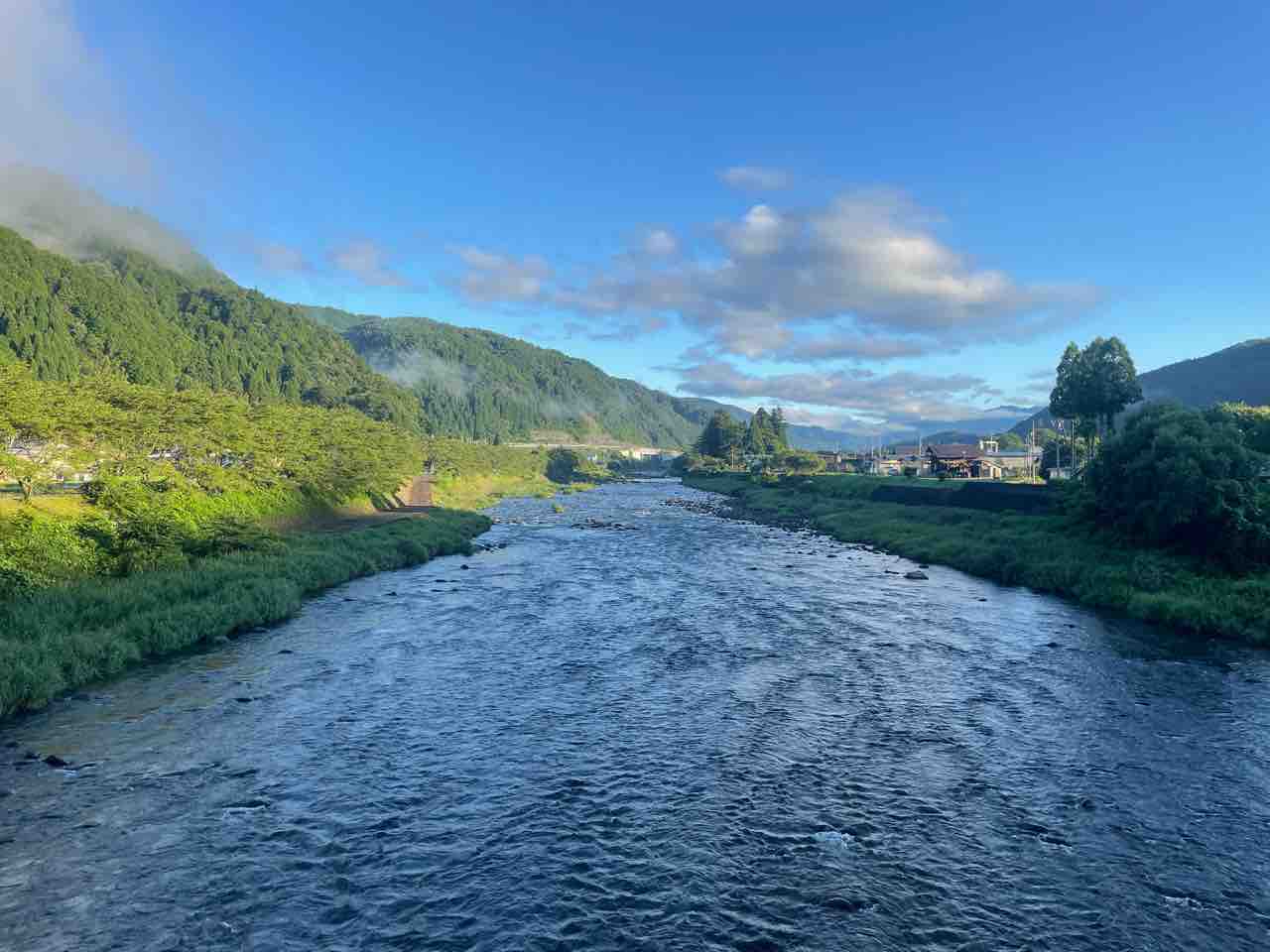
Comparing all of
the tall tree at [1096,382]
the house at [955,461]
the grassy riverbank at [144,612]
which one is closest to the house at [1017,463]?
the house at [955,461]

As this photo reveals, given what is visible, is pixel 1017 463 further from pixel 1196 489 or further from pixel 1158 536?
pixel 1196 489

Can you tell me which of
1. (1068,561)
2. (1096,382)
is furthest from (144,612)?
(1096,382)

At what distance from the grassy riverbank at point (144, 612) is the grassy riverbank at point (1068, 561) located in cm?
4749

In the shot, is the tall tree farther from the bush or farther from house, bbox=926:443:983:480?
the bush

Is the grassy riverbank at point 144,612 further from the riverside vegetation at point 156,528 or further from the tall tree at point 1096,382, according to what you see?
the tall tree at point 1096,382

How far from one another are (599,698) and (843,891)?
1322cm

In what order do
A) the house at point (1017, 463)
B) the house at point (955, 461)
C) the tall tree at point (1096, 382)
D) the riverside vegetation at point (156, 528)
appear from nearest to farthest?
the riverside vegetation at point (156, 528) → the tall tree at point (1096, 382) → the house at point (1017, 463) → the house at point (955, 461)

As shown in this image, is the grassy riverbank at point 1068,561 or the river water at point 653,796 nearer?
the river water at point 653,796

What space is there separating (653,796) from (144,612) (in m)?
27.0

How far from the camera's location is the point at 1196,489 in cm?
4056

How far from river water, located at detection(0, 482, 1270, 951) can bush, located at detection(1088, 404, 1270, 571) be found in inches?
445

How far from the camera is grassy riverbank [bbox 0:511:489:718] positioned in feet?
82.5

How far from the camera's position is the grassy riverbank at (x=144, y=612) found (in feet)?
82.5

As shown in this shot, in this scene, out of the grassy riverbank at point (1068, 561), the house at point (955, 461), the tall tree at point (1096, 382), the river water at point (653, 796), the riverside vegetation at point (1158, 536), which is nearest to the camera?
the river water at point (653, 796)
